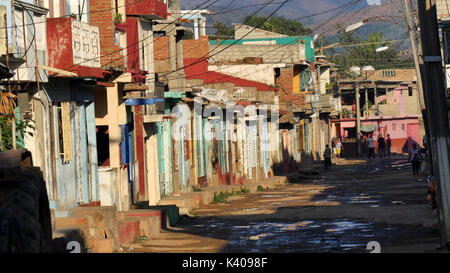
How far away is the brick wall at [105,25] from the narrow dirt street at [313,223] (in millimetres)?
4646

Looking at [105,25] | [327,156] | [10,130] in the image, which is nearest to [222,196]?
[105,25]

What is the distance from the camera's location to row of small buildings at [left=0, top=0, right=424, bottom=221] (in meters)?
18.8

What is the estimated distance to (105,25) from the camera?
23.8 m

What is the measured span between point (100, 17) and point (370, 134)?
56039mm

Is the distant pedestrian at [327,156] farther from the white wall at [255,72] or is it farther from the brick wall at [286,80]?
the brick wall at [286,80]

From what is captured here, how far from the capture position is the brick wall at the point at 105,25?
910 inches

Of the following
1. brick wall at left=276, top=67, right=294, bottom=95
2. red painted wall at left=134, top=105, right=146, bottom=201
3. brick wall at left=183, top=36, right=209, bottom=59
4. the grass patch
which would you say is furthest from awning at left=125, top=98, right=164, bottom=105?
brick wall at left=276, top=67, right=294, bottom=95

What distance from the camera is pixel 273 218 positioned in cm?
2433

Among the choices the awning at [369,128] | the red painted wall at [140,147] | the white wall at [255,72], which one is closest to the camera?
the red painted wall at [140,147]

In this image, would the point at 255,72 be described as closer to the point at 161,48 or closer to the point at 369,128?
the point at 161,48

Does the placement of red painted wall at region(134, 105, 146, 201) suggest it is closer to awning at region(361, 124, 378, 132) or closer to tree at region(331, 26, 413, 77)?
awning at region(361, 124, 378, 132)

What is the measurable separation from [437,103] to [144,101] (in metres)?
12.5

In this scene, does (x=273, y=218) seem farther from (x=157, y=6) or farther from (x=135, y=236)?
(x=157, y=6)

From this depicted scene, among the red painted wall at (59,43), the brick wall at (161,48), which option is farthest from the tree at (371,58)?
the red painted wall at (59,43)
